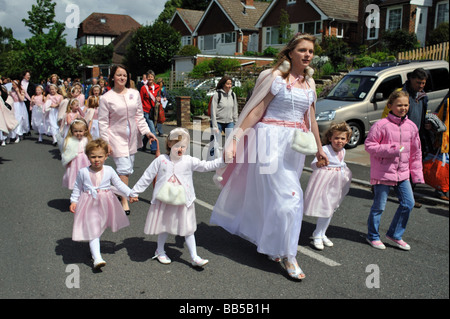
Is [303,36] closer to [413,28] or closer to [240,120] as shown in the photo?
[240,120]

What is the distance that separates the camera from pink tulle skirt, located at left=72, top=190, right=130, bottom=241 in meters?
4.35

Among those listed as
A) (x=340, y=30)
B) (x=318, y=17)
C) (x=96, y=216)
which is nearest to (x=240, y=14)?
(x=318, y=17)

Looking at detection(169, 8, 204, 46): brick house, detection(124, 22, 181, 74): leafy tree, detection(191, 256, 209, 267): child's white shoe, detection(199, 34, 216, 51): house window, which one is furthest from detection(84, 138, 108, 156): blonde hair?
detection(169, 8, 204, 46): brick house

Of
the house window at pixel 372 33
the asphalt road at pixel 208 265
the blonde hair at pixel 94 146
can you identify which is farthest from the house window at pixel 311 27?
the blonde hair at pixel 94 146

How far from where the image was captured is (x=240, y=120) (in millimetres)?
4543

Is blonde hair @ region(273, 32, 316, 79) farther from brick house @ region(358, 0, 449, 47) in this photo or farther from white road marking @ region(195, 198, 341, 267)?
brick house @ region(358, 0, 449, 47)

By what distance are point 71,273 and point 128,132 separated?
101 inches

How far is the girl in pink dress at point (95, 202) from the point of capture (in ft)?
14.3

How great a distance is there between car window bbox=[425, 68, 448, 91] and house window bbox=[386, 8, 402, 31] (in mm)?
18269

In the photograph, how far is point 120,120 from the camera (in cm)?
615

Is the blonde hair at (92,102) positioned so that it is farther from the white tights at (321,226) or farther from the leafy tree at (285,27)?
the leafy tree at (285,27)

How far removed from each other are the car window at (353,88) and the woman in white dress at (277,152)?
8.48 meters

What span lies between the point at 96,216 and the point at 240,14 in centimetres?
4596

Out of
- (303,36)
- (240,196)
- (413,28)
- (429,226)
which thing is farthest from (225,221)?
(413,28)
